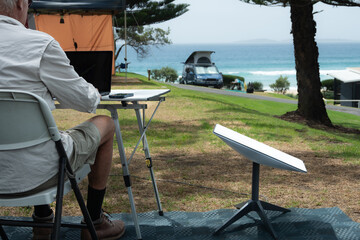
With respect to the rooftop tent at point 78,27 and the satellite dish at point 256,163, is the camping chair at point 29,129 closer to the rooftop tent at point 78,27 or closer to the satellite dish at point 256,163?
the satellite dish at point 256,163

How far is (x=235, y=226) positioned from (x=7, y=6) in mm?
1596

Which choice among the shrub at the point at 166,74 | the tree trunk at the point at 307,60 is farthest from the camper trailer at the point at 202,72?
the tree trunk at the point at 307,60

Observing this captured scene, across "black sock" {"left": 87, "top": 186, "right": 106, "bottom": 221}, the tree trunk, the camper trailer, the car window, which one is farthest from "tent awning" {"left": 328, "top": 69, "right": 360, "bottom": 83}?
"black sock" {"left": 87, "top": 186, "right": 106, "bottom": 221}

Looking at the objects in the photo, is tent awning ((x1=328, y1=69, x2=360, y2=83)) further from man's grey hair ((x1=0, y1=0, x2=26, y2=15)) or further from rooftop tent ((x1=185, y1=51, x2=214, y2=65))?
man's grey hair ((x1=0, y1=0, x2=26, y2=15))

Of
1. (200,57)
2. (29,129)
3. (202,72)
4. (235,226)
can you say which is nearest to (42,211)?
(29,129)

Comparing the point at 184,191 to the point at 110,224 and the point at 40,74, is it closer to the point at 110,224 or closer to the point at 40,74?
the point at 110,224

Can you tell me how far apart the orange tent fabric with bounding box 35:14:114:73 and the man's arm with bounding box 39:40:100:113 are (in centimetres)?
1048

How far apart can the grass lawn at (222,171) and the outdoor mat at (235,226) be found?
23 centimetres

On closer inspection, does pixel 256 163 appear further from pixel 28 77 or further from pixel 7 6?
pixel 7 6

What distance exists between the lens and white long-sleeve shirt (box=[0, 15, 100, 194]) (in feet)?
5.62

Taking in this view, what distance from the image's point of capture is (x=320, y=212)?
9.48ft

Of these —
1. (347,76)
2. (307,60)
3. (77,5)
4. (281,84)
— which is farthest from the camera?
(281,84)

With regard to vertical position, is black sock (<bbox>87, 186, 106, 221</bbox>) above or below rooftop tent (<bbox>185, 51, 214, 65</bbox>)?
below

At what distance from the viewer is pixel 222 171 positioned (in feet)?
13.9
